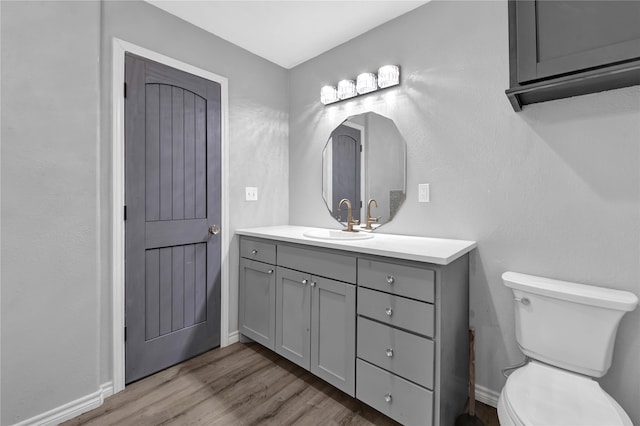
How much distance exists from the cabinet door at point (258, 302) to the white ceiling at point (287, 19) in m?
1.72

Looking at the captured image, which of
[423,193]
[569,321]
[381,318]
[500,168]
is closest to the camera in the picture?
[569,321]

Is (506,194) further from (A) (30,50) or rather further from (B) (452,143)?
(A) (30,50)

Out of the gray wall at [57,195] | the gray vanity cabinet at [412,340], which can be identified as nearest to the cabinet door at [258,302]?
the gray vanity cabinet at [412,340]

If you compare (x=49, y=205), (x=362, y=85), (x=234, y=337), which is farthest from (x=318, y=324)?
(x=362, y=85)

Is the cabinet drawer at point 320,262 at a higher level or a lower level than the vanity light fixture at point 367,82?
lower

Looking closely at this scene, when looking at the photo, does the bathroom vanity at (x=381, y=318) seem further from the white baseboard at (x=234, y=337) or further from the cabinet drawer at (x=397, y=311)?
the white baseboard at (x=234, y=337)

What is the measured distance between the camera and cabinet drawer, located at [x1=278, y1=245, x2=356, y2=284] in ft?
5.32

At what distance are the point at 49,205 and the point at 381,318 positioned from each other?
5.80ft

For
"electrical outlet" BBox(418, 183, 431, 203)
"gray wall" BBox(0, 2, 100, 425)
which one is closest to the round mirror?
"electrical outlet" BBox(418, 183, 431, 203)

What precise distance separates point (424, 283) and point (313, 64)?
2103 mm

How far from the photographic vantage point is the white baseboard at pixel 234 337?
237cm

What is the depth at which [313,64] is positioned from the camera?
258 centimetres

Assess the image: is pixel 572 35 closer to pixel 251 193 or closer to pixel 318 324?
pixel 318 324

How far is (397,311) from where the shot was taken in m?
1.43
